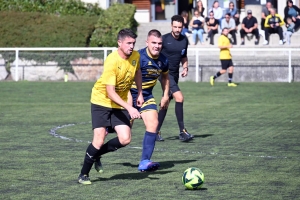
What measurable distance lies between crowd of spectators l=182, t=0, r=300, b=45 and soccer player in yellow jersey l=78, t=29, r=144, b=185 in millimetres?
22261

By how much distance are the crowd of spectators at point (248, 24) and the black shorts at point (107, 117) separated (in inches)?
878

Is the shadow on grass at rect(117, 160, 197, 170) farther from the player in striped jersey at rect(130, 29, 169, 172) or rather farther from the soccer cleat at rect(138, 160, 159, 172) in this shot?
the soccer cleat at rect(138, 160, 159, 172)

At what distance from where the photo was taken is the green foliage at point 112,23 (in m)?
32.5

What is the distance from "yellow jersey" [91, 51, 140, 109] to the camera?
27.9ft

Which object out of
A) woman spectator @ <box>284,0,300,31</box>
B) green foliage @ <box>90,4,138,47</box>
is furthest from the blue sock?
woman spectator @ <box>284,0,300,31</box>

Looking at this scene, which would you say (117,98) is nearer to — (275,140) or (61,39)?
(275,140)

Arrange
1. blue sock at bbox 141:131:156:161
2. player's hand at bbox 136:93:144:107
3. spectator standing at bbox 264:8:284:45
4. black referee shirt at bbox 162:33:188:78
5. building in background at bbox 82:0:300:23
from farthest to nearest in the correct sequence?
building in background at bbox 82:0:300:23 → spectator standing at bbox 264:8:284:45 → black referee shirt at bbox 162:33:188:78 → blue sock at bbox 141:131:156:161 → player's hand at bbox 136:93:144:107

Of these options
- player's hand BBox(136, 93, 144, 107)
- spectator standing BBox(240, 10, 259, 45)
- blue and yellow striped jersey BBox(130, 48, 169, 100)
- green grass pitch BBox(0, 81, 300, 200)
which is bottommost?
green grass pitch BBox(0, 81, 300, 200)

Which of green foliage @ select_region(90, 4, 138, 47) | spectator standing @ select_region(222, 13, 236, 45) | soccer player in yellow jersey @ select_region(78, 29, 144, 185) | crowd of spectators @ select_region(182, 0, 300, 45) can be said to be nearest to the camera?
soccer player in yellow jersey @ select_region(78, 29, 144, 185)

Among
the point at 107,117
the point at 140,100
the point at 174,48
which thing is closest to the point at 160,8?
the point at 174,48

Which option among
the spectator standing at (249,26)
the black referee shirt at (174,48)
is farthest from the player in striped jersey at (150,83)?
the spectator standing at (249,26)

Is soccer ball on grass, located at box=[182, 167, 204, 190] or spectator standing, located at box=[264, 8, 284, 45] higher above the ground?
spectator standing, located at box=[264, 8, 284, 45]

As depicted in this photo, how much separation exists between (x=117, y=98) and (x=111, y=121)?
40 centimetres

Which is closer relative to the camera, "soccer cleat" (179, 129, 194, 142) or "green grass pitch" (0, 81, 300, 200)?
"green grass pitch" (0, 81, 300, 200)
